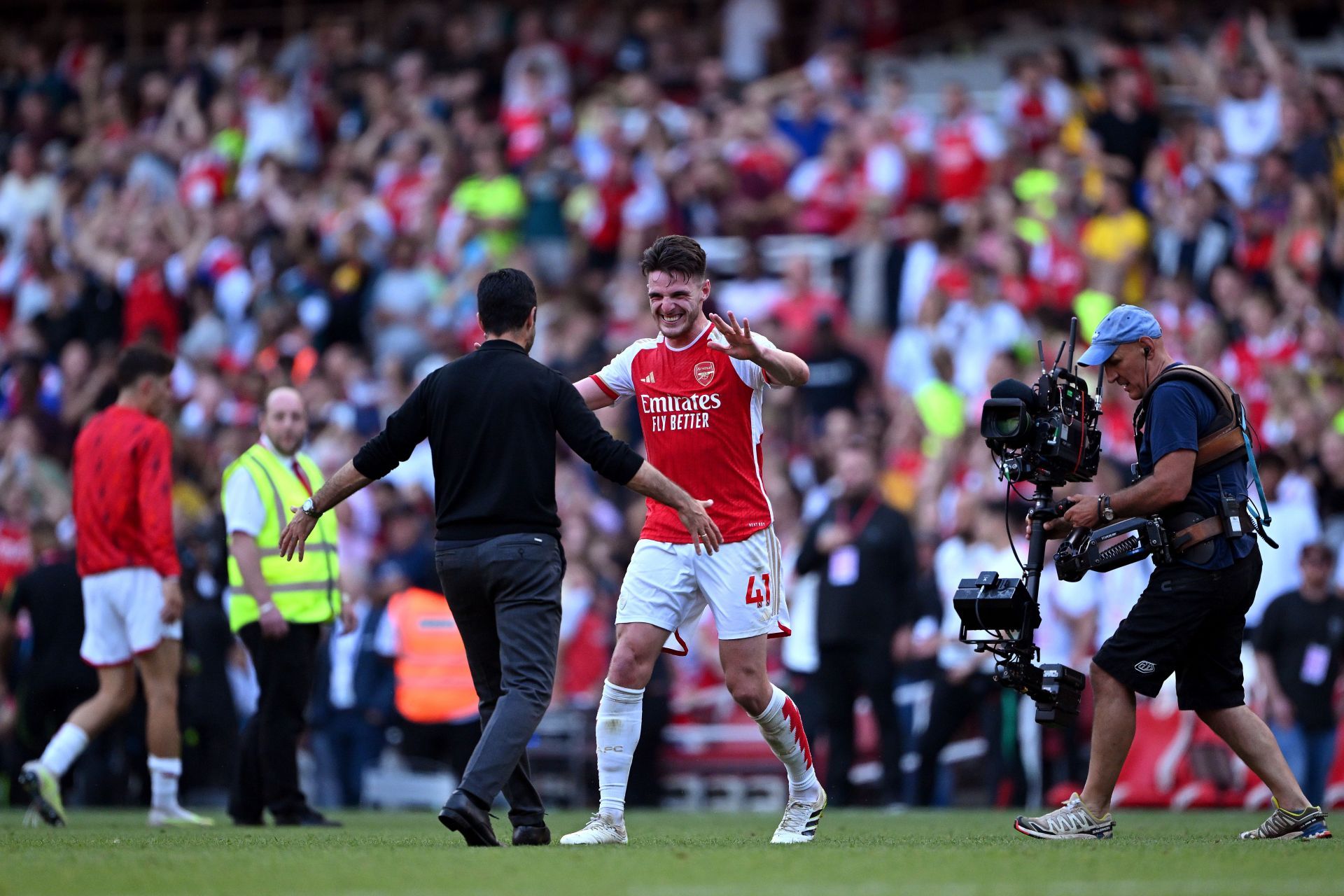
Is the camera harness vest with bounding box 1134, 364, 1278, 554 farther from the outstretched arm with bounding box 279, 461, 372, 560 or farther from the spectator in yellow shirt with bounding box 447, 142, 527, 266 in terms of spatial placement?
the spectator in yellow shirt with bounding box 447, 142, 527, 266

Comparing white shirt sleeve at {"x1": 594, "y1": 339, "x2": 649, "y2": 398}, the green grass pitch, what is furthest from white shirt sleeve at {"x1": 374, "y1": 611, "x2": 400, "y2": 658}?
white shirt sleeve at {"x1": 594, "y1": 339, "x2": 649, "y2": 398}

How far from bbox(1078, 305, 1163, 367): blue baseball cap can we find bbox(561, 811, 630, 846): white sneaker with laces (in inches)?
119

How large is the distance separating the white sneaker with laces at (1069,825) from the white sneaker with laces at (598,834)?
5.98 ft

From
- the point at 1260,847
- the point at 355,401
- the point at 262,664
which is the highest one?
the point at 355,401

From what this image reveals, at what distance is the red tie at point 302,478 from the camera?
11398mm

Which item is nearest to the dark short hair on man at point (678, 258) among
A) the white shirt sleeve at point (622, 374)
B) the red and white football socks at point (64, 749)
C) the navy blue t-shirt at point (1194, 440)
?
the white shirt sleeve at point (622, 374)

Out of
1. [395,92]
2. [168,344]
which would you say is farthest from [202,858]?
[395,92]

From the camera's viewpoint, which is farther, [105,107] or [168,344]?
[105,107]

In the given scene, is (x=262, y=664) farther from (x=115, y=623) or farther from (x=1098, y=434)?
(x=1098, y=434)

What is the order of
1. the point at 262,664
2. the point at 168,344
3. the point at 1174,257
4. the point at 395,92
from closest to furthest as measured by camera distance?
the point at 262,664 < the point at 1174,257 < the point at 168,344 < the point at 395,92

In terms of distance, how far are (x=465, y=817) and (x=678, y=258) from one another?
8.67 feet

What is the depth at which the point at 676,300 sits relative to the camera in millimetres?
8695

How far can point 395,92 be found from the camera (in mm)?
23516

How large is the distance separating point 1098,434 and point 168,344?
554 inches
